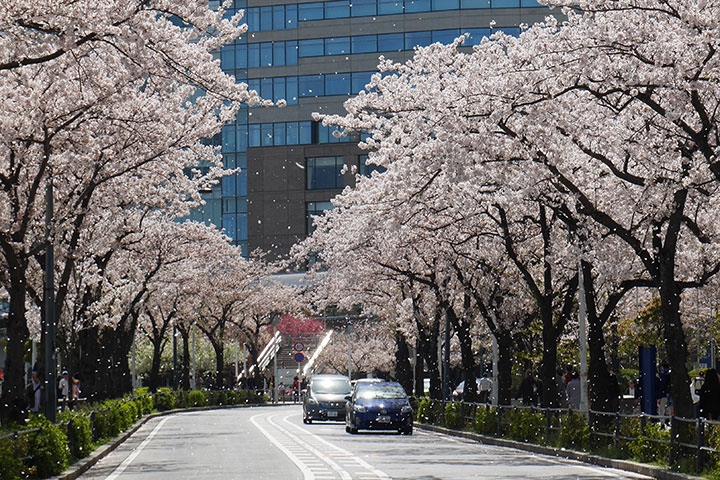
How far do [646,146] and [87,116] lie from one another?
1050cm

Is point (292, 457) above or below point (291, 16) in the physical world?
below

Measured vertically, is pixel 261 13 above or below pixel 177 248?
above

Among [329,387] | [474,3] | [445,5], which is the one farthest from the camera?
[445,5]

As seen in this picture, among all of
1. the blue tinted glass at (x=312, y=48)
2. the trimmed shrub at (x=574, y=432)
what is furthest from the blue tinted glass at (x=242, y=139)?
the trimmed shrub at (x=574, y=432)

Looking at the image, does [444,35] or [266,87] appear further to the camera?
[266,87]

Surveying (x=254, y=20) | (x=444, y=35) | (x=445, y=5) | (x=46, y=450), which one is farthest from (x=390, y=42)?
(x=46, y=450)

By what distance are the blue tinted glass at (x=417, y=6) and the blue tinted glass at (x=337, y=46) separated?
17.7ft

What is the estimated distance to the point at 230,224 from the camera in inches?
3767

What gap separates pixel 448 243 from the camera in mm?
35125

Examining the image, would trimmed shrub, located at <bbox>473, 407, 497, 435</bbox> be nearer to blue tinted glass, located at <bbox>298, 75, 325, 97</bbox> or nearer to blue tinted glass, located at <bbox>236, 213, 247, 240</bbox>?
blue tinted glass, located at <bbox>298, 75, 325, 97</bbox>

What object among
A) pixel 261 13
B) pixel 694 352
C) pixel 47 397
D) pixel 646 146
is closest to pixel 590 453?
pixel 646 146

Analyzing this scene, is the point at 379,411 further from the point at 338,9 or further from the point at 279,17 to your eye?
the point at 279,17

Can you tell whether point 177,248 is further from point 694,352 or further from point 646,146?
point 694,352

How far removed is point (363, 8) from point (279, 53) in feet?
25.3
